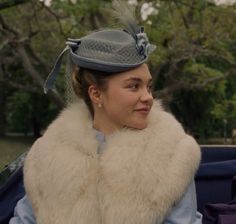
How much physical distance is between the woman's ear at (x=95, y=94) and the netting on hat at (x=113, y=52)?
12 cm

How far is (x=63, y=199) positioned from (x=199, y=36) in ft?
34.7

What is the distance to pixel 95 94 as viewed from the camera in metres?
2.07

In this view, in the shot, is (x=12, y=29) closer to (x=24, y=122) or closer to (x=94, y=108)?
(x=94, y=108)

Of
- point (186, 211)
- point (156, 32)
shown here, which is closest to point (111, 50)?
point (186, 211)

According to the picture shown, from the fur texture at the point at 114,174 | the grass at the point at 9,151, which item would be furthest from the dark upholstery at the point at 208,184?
the fur texture at the point at 114,174

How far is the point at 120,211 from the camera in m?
1.92

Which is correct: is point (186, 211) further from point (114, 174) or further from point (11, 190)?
point (11, 190)

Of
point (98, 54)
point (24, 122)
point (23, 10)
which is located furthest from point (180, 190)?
point (24, 122)

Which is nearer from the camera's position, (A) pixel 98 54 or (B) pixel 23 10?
(A) pixel 98 54

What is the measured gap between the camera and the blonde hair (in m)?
2.02

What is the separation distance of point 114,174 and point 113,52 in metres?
0.43

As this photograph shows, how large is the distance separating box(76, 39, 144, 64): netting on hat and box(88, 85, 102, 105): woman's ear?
0.12m

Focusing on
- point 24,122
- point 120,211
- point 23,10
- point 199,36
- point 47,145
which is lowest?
point 24,122

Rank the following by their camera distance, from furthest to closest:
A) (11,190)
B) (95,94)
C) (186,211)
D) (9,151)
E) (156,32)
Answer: (156,32) → (9,151) → (11,190) → (95,94) → (186,211)
